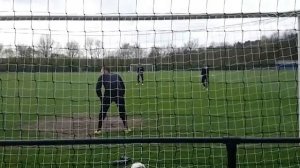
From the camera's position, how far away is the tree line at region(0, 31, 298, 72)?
6.73 m

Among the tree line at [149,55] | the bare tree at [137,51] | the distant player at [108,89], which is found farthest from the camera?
the distant player at [108,89]

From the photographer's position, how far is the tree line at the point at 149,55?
6.73 m

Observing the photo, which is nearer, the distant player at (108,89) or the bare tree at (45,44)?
the bare tree at (45,44)

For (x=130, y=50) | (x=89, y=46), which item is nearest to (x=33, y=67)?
(x=89, y=46)

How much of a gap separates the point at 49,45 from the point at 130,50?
1152mm

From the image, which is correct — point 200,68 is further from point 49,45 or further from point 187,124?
point 187,124

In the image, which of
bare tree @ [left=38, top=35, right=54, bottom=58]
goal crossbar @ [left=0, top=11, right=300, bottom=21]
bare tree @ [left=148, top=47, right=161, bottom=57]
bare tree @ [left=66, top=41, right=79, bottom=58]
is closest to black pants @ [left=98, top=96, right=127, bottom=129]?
bare tree @ [left=148, top=47, right=161, bottom=57]

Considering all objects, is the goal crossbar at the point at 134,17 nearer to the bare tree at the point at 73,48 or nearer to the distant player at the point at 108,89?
the bare tree at the point at 73,48

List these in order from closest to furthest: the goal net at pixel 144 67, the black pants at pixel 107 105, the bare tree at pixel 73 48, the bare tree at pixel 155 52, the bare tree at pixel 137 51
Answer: the bare tree at pixel 73 48, the bare tree at pixel 137 51, the bare tree at pixel 155 52, the goal net at pixel 144 67, the black pants at pixel 107 105

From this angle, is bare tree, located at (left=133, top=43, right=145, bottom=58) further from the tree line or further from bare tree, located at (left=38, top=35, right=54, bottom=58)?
bare tree, located at (left=38, top=35, right=54, bottom=58)

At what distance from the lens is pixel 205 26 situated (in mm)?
6945

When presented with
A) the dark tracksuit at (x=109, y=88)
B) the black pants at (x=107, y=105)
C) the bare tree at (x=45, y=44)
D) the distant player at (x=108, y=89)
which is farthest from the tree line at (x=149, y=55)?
the black pants at (x=107, y=105)

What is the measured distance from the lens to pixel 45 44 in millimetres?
6703

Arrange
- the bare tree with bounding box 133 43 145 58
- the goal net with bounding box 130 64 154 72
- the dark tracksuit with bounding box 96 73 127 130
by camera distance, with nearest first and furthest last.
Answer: the bare tree with bounding box 133 43 145 58
the goal net with bounding box 130 64 154 72
the dark tracksuit with bounding box 96 73 127 130
